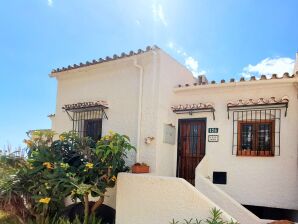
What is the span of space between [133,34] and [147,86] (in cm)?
210

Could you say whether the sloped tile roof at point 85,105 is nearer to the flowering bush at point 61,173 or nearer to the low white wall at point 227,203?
the flowering bush at point 61,173

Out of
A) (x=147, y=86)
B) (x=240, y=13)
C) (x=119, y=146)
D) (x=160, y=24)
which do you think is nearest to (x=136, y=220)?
(x=119, y=146)

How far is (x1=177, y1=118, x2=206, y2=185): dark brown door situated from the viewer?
11773mm

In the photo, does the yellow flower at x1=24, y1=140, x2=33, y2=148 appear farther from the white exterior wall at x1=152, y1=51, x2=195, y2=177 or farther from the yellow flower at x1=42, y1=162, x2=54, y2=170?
the white exterior wall at x1=152, y1=51, x2=195, y2=177

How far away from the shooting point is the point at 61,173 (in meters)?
9.09

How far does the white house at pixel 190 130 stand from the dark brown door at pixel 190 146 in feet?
0.13

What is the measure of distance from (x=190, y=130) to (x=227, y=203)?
3550mm

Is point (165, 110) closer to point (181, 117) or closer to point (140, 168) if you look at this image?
point (181, 117)

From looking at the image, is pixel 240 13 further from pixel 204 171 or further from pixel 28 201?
pixel 28 201

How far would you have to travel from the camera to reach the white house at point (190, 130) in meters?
9.50

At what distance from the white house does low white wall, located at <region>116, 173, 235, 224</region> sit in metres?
0.03

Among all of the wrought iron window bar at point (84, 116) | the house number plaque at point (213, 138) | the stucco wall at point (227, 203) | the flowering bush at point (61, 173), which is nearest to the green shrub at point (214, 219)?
the stucco wall at point (227, 203)

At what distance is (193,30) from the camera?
448 inches

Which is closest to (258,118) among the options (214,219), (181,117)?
(181,117)
